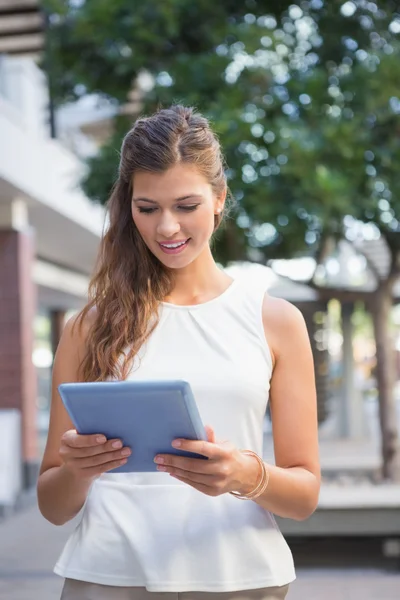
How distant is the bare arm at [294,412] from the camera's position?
1769mm

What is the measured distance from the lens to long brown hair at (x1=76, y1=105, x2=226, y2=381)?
1808 mm

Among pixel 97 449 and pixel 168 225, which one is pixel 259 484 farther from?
pixel 168 225

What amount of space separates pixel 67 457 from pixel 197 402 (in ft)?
0.91

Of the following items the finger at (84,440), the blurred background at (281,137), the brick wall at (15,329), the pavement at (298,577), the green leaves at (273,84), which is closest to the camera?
the finger at (84,440)

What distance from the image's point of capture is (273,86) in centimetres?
776

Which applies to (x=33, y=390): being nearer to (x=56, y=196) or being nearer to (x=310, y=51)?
(x=56, y=196)

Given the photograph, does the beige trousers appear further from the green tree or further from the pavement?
the green tree

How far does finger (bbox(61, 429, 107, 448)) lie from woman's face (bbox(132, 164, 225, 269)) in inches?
16.2

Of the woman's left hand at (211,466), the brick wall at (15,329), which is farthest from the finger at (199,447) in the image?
the brick wall at (15,329)

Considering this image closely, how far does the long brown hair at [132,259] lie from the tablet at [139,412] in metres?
0.27

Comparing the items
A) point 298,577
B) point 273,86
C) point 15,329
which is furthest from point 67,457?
point 15,329

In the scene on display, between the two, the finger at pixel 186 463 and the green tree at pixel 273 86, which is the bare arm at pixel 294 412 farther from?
the green tree at pixel 273 86

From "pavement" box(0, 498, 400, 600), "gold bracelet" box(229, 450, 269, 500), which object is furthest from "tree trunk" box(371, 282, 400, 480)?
"gold bracelet" box(229, 450, 269, 500)

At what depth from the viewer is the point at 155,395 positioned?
146cm
